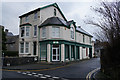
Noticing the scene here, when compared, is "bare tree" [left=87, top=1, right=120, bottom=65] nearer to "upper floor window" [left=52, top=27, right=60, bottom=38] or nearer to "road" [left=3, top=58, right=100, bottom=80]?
"road" [left=3, top=58, right=100, bottom=80]

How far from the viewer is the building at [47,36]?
18391 mm

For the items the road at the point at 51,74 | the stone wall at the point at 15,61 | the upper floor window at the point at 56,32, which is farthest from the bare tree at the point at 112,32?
the stone wall at the point at 15,61

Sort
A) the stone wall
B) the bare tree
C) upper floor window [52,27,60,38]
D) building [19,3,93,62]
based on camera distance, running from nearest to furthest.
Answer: the bare tree, the stone wall, building [19,3,93,62], upper floor window [52,27,60,38]

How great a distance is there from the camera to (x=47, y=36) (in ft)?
61.3

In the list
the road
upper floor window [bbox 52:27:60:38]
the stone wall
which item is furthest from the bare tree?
the stone wall

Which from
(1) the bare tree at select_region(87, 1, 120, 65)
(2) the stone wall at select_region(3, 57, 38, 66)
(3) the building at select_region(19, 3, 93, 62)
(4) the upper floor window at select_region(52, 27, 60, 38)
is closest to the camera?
(1) the bare tree at select_region(87, 1, 120, 65)

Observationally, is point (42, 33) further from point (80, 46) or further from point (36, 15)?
point (80, 46)

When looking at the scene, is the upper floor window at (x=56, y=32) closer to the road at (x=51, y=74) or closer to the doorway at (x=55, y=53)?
the doorway at (x=55, y=53)

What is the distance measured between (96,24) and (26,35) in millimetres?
14338

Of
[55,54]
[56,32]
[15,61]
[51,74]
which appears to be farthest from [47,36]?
[51,74]

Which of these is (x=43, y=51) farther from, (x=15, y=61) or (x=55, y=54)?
(x=15, y=61)

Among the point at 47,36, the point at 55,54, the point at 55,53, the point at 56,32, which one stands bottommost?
the point at 55,54

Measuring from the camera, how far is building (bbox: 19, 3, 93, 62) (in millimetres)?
18391

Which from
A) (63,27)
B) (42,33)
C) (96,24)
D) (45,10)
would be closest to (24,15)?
(45,10)
